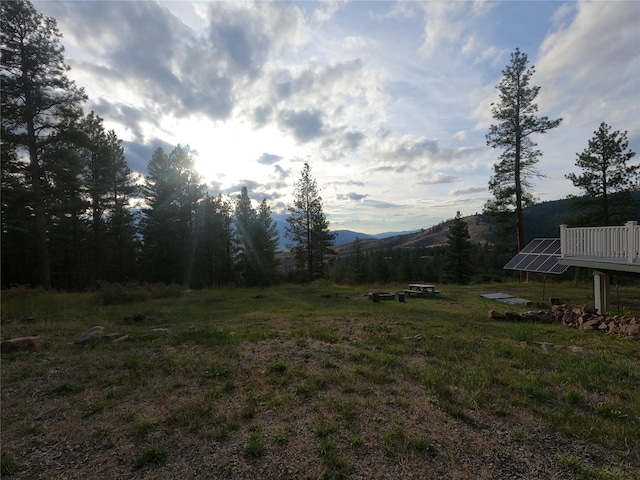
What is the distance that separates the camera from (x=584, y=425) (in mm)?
3629

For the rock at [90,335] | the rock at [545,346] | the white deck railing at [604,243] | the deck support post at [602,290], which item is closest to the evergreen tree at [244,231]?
the rock at [90,335]

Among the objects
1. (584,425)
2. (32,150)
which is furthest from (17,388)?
(32,150)

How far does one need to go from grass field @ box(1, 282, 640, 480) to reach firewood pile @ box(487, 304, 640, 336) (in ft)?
1.46

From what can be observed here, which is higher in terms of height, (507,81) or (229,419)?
(507,81)

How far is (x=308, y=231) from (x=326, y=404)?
27.6 meters

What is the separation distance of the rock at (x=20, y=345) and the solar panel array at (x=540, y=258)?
50.3 ft

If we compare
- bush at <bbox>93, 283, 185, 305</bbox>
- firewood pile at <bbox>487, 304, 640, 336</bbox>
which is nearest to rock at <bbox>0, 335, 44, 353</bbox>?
bush at <bbox>93, 283, 185, 305</bbox>

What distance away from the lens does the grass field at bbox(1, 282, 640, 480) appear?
10.1ft

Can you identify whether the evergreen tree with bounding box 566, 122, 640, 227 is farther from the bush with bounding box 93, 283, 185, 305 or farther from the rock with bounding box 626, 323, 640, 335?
the bush with bounding box 93, 283, 185, 305

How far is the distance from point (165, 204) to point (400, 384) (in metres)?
30.4

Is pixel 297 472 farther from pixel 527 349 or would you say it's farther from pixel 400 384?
pixel 527 349

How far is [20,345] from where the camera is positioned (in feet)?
22.4

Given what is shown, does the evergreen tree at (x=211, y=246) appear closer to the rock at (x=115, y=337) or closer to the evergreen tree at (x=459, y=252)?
the rock at (x=115, y=337)

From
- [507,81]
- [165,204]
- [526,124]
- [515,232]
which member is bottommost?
[515,232]
